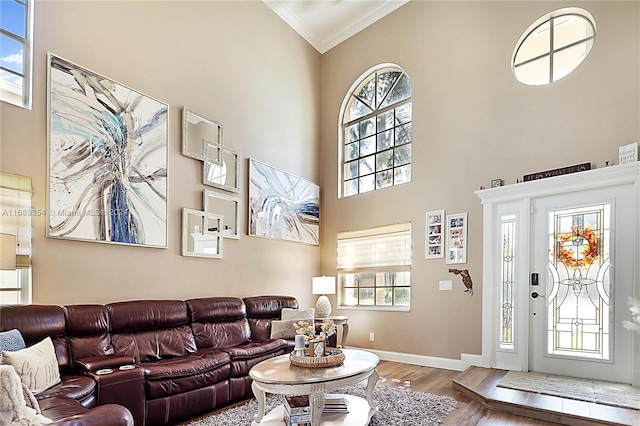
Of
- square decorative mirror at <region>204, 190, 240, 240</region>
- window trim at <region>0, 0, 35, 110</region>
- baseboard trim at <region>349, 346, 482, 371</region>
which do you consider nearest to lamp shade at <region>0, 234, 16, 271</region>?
window trim at <region>0, 0, 35, 110</region>

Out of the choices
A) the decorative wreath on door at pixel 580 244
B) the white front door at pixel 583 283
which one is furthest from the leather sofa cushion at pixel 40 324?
the decorative wreath on door at pixel 580 244

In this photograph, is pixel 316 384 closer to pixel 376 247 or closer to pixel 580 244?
pixel 580 244

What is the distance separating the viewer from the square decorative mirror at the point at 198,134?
4465 mm

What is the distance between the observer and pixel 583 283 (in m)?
3.94

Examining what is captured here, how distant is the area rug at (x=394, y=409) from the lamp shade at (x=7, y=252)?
183 cm

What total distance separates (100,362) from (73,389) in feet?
1.34

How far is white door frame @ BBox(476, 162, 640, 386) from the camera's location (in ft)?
12.5

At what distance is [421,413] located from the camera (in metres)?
3.21

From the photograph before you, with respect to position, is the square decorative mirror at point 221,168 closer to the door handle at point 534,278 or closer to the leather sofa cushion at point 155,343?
the leather sofa cushion at point 155,343

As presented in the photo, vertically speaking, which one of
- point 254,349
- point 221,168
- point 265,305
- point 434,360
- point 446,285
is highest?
point 221,168

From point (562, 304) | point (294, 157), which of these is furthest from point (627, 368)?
point (294, 157)

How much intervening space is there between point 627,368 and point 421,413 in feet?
7.01

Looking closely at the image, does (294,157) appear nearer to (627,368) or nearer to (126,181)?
(126,181)

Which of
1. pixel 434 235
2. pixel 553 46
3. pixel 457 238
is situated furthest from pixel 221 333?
pixel 553 46
